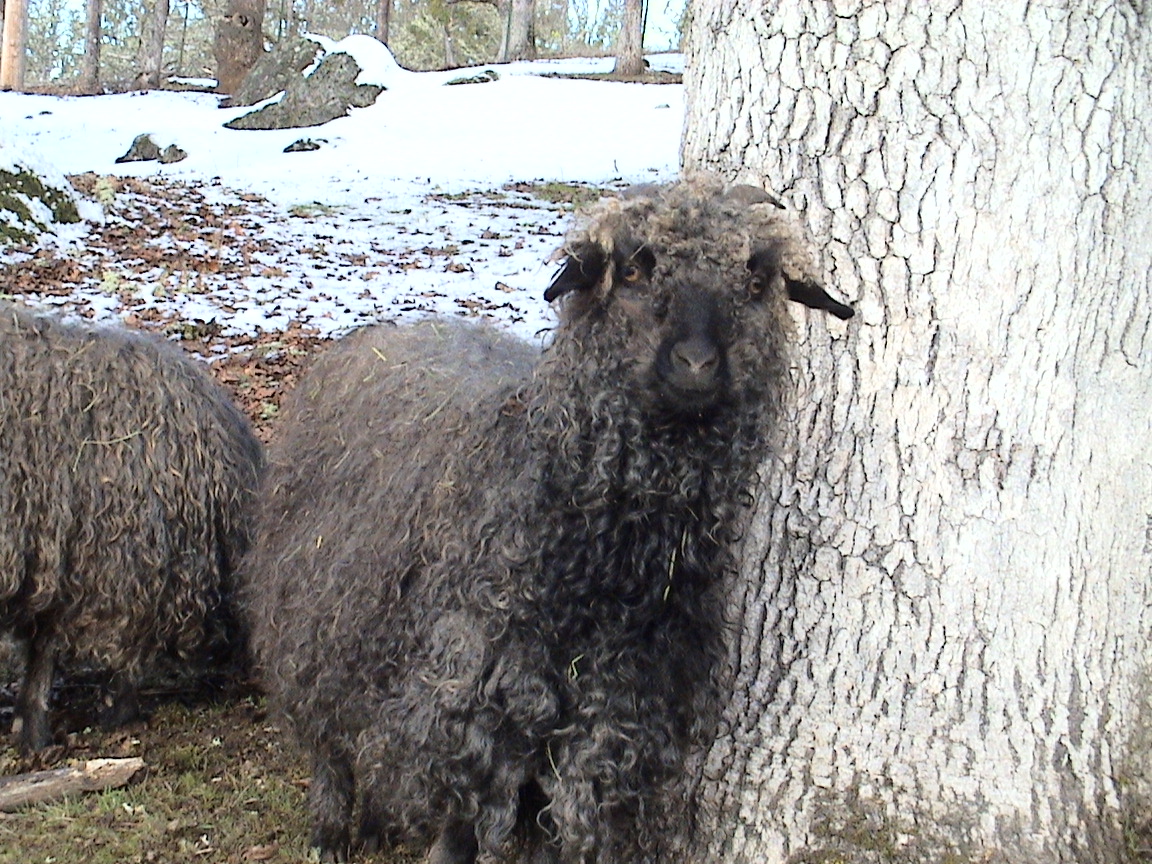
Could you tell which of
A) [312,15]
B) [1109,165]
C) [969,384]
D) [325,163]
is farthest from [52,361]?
[312,15]

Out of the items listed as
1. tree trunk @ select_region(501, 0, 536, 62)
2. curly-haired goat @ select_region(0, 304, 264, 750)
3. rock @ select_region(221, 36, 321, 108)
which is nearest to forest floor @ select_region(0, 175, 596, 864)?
curly-haired goat @ select_region(0, 304, 264, 750)

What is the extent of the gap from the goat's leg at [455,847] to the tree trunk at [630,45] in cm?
2522

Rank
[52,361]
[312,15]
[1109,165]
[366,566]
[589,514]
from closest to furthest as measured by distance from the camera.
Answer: [589,514] < [1109,165] < [366,566] < [52,361] < [312,15]

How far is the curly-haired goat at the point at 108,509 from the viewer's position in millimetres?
4832

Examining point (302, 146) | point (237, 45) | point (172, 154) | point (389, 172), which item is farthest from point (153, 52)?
point (389, 172)

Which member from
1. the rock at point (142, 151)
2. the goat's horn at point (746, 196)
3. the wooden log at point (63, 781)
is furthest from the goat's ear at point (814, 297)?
the rock at point (142, 151)

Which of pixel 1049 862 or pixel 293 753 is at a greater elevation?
pixel 1049 862

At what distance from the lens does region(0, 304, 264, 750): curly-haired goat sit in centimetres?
483

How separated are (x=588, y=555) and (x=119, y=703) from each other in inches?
121

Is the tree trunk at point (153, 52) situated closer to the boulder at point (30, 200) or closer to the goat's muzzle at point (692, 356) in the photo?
the boulder at point (30, 200)

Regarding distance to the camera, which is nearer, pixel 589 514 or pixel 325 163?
pixel 589 514

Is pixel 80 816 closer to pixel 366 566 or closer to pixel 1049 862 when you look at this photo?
pixel 366 566

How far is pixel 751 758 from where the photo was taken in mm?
3709

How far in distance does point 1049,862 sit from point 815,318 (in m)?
1.76
